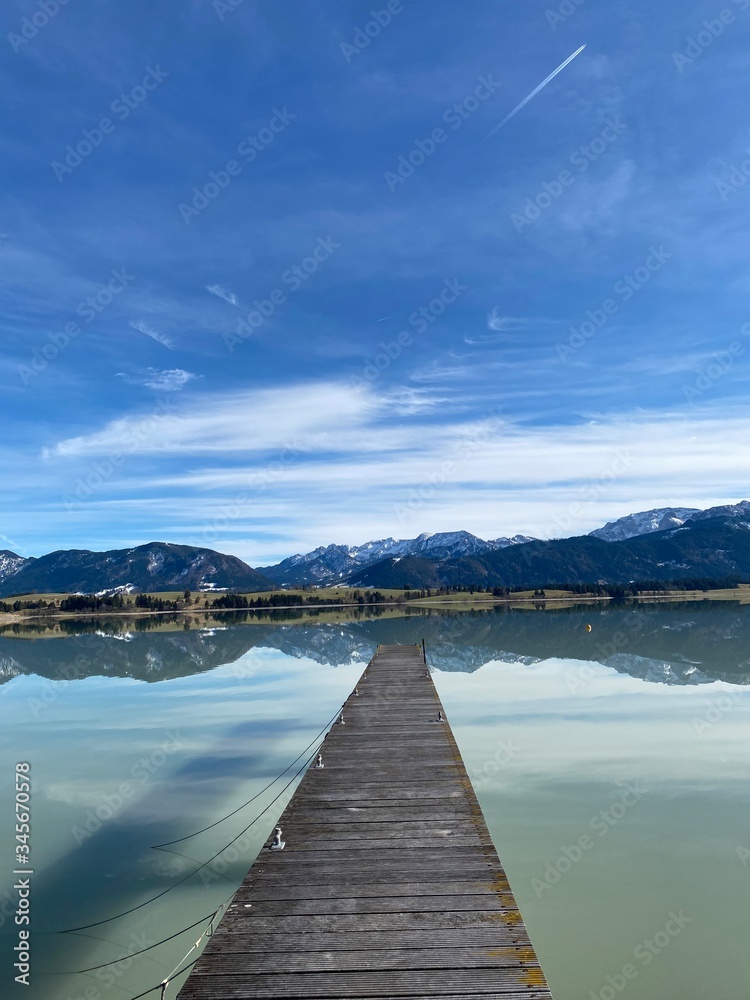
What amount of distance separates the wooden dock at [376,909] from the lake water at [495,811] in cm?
285

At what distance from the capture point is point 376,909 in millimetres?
9062

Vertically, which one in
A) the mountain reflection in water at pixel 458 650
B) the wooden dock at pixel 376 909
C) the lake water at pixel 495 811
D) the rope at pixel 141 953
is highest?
the wooden dock at pixel 376 909

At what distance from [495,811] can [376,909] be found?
10.7 metres

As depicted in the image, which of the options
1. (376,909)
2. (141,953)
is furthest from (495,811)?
(141,953)

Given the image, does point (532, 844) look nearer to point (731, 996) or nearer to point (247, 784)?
point (731, 996)

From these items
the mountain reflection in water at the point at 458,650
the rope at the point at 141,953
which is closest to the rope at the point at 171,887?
the rope at the point at 141,953

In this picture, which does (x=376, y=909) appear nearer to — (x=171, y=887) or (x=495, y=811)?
(x=171, y=887)

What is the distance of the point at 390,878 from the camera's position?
10.1 m

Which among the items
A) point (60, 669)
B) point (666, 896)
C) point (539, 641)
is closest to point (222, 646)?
point (60, 669)

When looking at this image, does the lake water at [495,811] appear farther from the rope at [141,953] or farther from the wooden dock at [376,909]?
the wooden dock at [376,909]

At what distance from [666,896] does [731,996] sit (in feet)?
10.3

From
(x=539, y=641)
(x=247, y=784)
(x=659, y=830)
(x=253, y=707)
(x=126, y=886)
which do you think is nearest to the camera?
(x=126, y=886)

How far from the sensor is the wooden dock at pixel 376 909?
7.34 m

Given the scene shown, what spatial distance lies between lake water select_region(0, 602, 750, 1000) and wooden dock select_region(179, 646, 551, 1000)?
2850 mm
